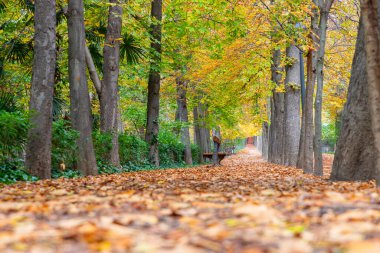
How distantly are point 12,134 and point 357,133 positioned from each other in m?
5.72

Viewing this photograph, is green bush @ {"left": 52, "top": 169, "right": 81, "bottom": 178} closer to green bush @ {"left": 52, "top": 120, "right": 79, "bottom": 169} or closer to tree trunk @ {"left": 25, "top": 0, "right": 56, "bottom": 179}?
green bush @ {"left": 52, "top": 120, "right": 79, "bottom": 169}

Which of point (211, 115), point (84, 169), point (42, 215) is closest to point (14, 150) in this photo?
point (84, 169)

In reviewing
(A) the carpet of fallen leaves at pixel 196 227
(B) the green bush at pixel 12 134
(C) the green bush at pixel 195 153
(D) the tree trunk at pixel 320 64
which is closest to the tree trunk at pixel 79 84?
(B) the green bush at pixel 12 134

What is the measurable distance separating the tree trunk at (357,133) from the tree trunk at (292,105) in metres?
9.47

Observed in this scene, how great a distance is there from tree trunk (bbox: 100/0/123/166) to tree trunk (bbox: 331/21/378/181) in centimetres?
727

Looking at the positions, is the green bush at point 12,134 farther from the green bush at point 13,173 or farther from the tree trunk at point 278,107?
the tree trunk at point 278,107

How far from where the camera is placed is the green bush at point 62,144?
9156mm

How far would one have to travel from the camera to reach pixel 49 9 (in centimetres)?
786

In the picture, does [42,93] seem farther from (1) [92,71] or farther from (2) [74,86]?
(1) [92,71]

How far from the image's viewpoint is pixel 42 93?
7.80 metres

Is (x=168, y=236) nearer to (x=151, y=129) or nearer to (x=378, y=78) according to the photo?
(x=378, y=78)

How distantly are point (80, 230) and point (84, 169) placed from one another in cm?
738

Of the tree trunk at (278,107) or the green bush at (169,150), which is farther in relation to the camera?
the green bush at (169,150)

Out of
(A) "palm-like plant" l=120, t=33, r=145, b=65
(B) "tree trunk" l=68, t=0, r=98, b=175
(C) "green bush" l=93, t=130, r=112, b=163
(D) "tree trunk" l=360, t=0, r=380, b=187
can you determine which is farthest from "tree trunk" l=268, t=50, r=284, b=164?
(D) "tree trunk" l=360, t=0, r=380, b=187
